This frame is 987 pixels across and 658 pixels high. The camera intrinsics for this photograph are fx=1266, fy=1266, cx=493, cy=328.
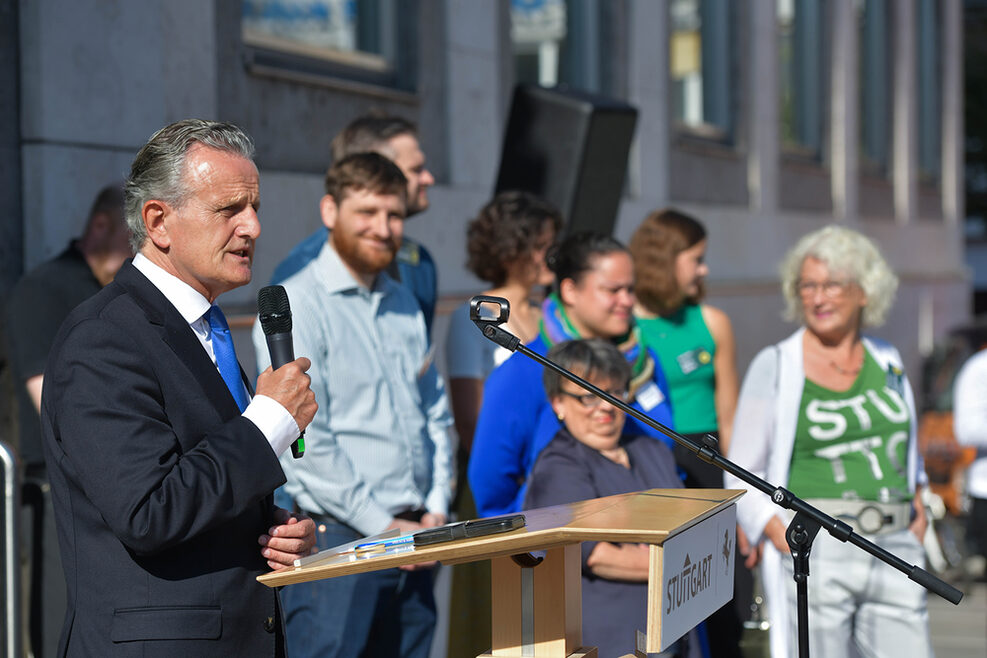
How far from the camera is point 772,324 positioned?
12953mm

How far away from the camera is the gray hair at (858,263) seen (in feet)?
14.5

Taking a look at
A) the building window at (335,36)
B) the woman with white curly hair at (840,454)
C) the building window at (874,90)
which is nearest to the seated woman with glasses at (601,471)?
the woman with white curly hair at (840,454)

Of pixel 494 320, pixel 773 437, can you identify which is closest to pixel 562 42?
pixel 773 437

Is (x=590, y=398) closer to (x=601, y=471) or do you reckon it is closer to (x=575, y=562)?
(x=601, y=471)

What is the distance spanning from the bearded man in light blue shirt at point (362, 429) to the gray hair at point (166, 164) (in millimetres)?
1332

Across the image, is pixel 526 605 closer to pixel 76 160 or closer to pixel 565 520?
pixel 565 520

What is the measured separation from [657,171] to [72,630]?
347 inches

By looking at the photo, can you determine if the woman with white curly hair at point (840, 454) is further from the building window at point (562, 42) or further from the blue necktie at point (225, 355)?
the building window at point (562, 42)

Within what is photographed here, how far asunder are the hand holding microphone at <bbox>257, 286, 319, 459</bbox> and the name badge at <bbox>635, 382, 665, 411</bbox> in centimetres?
205

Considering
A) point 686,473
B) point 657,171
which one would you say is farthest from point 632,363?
point 657,171

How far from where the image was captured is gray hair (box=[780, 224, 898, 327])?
443cm

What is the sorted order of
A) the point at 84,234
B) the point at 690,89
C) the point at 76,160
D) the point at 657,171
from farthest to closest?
the point at 690,89 → the point at 657,171 → the point at 76,160 → the point at 84,234

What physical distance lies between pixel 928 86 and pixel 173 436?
64.8 feet

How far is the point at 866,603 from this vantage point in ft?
13.7
